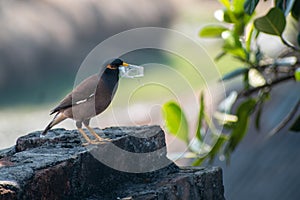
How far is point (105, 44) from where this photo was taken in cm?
277

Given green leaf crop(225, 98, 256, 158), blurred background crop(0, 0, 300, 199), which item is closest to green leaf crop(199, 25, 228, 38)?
blurred background crop(0, 0, 300, 199)

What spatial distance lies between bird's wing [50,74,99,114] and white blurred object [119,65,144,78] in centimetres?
9

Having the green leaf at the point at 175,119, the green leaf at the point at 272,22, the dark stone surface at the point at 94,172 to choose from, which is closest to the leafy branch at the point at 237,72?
the green leaf at the point at 175,119

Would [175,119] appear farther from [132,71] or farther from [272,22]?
[132,71]

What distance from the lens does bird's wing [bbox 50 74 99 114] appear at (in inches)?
102

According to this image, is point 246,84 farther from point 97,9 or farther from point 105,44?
point 97,9

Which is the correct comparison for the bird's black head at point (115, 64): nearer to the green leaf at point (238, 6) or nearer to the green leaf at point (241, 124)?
the green leaf at point (238, 6)

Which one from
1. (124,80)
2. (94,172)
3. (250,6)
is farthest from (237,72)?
(94,172)

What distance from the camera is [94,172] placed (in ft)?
8.00

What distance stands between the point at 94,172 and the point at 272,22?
919mm

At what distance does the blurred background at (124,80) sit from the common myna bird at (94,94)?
13cm

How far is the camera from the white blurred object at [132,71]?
2.51 m

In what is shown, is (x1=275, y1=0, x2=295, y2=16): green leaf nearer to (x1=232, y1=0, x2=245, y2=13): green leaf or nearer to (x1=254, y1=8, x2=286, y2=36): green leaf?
(x1=254, y1=8, x2=286, y2=36): green leaf

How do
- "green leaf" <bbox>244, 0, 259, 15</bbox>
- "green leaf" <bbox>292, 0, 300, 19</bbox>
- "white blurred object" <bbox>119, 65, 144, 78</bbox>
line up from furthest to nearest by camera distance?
1. "green leaf" <bbox>292, 0, 300, 19</bbox>
2. "green leaf" <bbox>244, 0, 259, 15</bbox>
3. "white blurred object" <bbox>119, 65, 144, 78</bbox>
